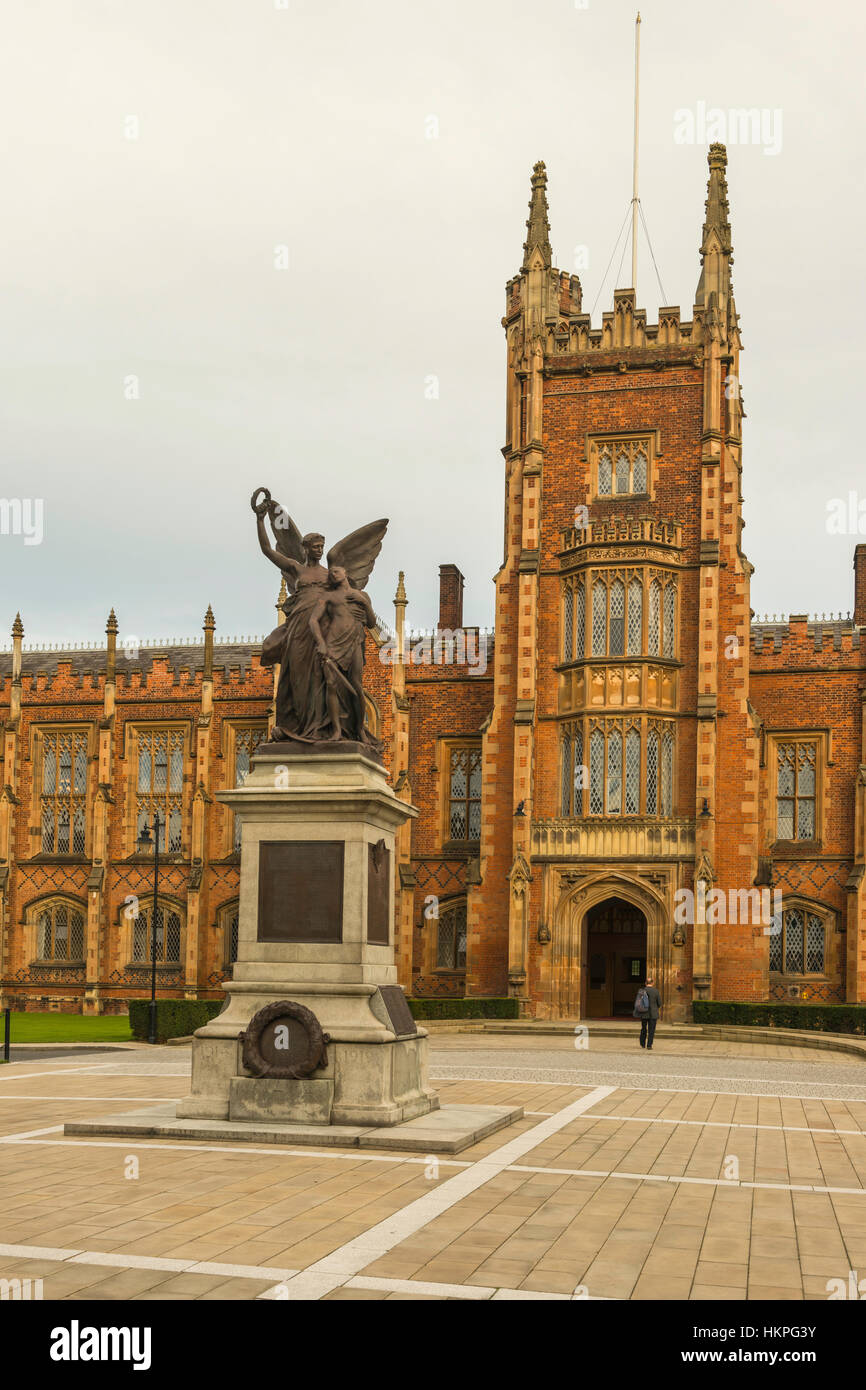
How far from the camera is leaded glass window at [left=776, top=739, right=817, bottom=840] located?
128ft

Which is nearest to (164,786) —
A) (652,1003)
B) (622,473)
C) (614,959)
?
(614,959)

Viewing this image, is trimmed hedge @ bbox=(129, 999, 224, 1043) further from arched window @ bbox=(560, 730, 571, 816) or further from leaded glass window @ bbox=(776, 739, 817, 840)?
leaded glass window @ bbox=(776, 739, 817, 840)

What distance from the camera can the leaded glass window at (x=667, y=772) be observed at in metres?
37.2

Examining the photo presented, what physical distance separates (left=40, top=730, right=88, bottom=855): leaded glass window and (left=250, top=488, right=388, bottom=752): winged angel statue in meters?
33.4

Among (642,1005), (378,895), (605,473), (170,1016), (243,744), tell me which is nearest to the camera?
(378,895)

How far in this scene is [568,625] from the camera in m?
38.9

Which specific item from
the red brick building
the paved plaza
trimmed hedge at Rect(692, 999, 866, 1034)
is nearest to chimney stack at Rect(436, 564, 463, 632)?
the red brick building

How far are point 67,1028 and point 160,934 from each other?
934cm

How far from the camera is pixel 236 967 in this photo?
13758 mm

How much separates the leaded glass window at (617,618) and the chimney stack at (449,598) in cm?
1030

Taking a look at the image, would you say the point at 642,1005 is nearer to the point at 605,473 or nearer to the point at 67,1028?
the point at 67,1028

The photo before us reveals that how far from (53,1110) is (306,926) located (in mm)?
4276

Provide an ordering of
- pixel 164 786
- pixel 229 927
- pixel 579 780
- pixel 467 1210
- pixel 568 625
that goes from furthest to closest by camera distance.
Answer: pixel 164 786, pixel 229 927, pixel 568 625, pixel 579 780, pixel 467 1210

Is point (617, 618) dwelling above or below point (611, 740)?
above
